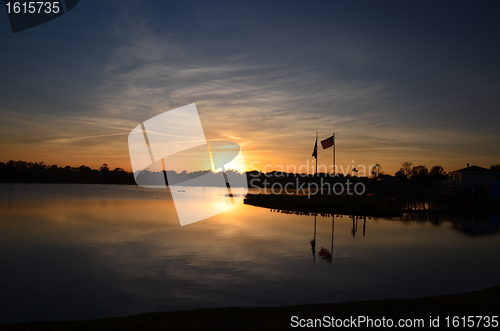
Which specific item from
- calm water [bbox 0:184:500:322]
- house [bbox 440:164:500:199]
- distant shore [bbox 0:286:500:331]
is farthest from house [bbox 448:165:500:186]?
distant shore [bbox 0:286:500:331]

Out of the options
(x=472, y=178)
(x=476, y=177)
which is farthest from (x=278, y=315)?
(x=476, y=177)

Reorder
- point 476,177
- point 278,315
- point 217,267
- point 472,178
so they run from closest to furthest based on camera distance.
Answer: point 278,315 < point 217,267 < point 476,177 < point 472,178

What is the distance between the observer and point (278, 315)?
958cm

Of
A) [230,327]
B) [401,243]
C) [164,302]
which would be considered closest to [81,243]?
[164,302]

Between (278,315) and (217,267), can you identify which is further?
(217,267)

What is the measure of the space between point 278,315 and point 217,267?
7.33 metres

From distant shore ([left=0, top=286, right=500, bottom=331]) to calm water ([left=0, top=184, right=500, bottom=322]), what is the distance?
1492 millimetres

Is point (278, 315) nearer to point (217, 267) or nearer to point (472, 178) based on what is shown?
point (217, 267)

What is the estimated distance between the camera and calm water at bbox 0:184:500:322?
11.8m

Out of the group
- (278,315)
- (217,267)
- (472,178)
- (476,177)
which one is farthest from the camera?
(472,178)

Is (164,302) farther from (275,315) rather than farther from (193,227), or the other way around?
(193,227)

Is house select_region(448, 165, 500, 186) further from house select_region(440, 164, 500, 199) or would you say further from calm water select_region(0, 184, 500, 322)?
calm water select_region(0, 184, 500, 322)

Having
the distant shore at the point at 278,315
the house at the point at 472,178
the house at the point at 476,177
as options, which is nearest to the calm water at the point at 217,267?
the distant shore at the point at 278,315

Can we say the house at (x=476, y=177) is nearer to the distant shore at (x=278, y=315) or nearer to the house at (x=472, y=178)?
the house at (x=472, y=178)
